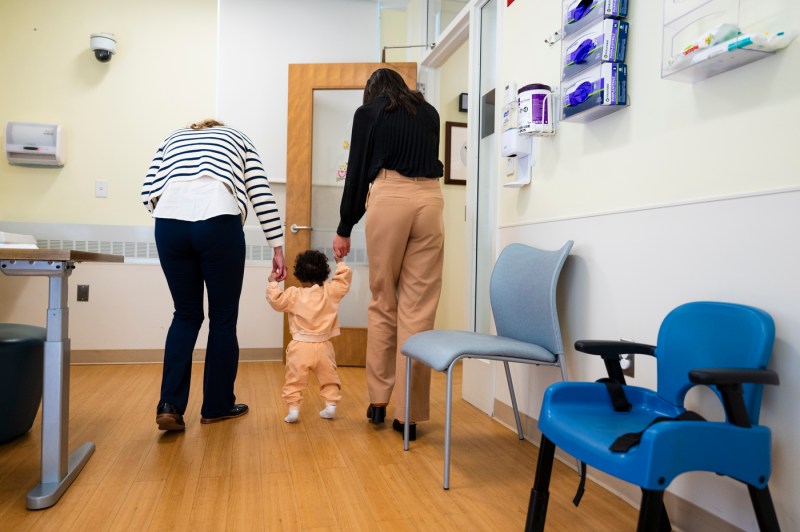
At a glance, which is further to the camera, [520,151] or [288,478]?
[520,151]

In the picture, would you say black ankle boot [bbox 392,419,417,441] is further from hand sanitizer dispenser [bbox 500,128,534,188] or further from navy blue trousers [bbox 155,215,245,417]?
hand sanitizer dispenser [bbox 500,128,534,188]

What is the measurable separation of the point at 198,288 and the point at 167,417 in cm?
49

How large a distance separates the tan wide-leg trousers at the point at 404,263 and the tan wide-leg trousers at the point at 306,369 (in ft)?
0.84

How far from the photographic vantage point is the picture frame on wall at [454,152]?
13.9 ft

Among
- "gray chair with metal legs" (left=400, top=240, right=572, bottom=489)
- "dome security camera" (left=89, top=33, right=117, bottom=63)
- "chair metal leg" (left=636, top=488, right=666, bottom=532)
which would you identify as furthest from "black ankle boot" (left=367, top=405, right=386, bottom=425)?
"dome security camera" (left=89, top=33, right=117, bottom=63)

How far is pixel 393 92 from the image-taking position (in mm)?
2234

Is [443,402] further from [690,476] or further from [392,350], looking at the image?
[690,476]

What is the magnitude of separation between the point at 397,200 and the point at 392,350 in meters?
0.59

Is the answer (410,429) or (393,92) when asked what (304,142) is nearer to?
(393,92)

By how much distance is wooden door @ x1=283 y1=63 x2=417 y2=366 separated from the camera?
3.73 m

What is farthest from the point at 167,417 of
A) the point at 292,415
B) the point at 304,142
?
the point at 304,142

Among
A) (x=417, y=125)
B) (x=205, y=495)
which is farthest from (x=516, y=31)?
(x=205, y=495)

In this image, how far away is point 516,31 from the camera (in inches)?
93.7

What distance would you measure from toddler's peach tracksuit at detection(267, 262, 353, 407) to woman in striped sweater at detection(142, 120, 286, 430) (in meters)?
0.22
